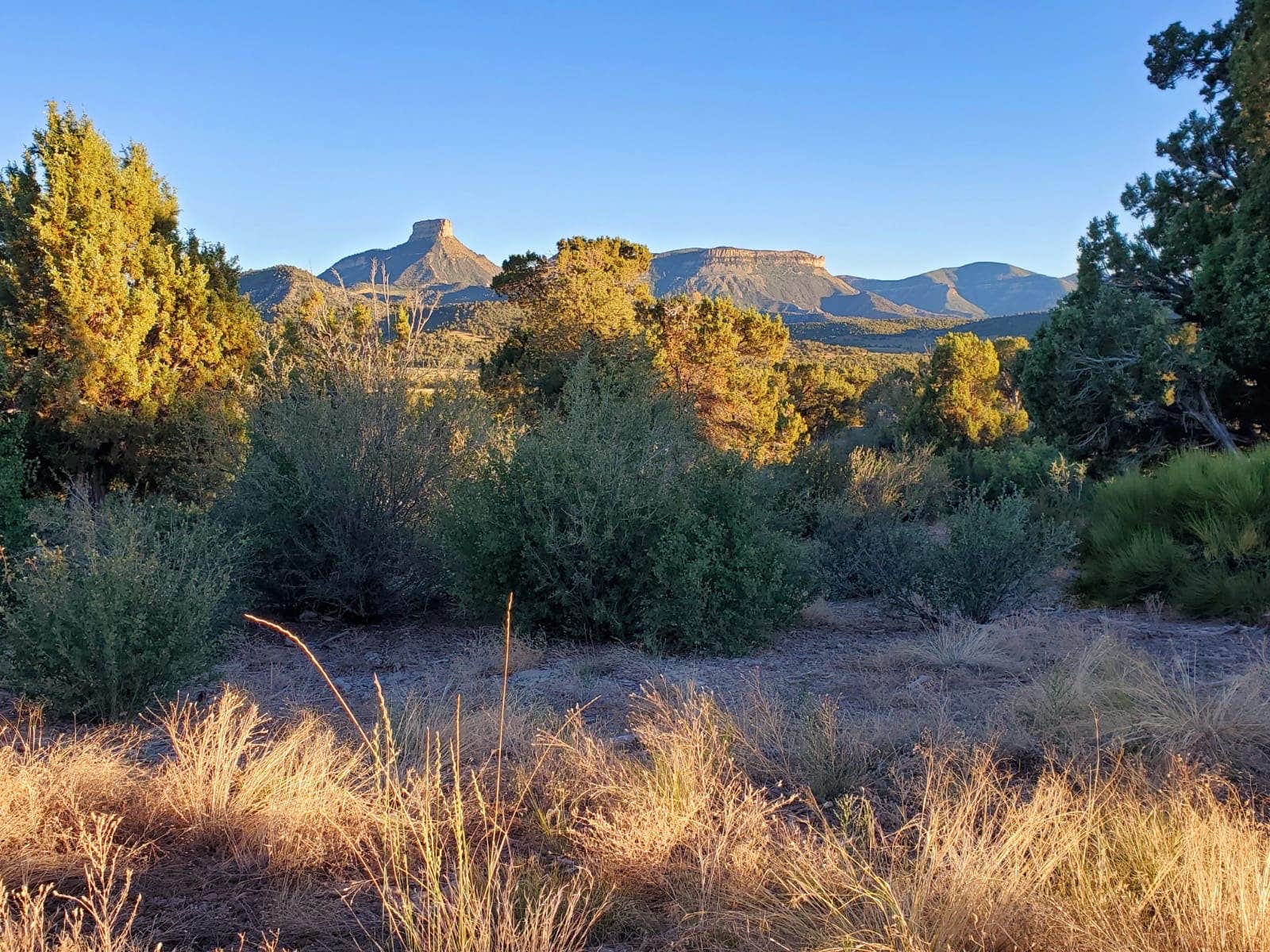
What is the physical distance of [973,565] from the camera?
8.66 m

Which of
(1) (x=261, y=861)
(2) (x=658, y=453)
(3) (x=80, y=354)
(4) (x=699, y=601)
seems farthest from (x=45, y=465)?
(1) (x=261, y=861)

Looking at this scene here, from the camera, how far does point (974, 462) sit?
24281 mm

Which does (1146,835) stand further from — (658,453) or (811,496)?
(811,496)

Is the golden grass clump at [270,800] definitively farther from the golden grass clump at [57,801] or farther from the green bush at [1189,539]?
the green bush at [1189,539]

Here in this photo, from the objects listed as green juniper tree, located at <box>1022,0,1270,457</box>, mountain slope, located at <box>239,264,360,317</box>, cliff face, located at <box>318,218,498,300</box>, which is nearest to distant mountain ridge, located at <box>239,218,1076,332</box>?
cliff face, located at <box>318,218,498,300</box>

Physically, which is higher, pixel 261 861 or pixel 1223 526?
pixel 1223 526

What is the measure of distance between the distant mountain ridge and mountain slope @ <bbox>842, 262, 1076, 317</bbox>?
17 centimetres

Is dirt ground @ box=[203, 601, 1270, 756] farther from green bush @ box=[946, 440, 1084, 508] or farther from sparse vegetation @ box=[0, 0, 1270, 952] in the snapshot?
green bush @ box=[946, 440, 1084, 508]

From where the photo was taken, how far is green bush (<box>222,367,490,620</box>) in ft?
30.8

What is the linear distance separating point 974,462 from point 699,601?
1883cm

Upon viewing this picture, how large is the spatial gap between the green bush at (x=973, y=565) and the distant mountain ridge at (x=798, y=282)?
64139mm

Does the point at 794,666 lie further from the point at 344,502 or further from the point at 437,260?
the point at 437,260

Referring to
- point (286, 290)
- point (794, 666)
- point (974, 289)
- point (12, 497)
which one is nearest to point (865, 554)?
point (794, 666)

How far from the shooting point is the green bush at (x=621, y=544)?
7656 mm
